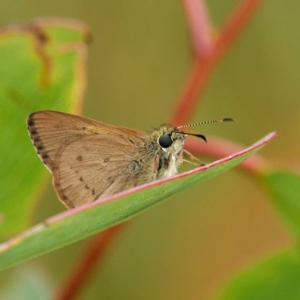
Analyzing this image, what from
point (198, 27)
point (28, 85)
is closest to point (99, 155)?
point (28, 85)

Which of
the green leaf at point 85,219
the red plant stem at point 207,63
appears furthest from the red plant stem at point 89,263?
the green leaf at point 85,219

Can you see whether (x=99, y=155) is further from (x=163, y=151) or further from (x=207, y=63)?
(x=207, y=63)

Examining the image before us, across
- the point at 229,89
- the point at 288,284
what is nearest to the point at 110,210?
the point at 288,284

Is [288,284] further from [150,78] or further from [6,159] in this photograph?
[150,78]

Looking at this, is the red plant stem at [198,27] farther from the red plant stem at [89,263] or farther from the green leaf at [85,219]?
the green leaf at [85,219]

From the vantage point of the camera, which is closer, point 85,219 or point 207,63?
point 85,219
